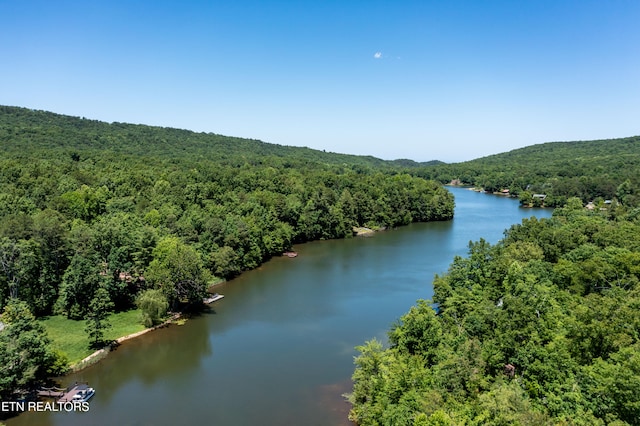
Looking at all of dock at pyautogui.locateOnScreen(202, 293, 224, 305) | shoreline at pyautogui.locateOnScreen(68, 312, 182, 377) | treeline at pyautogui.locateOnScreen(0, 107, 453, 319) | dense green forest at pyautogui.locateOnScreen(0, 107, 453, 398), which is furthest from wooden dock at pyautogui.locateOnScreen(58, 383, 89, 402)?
dock at pyautogui.locateOnScreen(202, 293, 224, 305)

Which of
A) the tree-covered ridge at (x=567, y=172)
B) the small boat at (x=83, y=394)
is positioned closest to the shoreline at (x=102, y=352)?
the small boat at (x=83, y=394)

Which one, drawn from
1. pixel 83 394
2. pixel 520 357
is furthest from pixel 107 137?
pixel 520 357

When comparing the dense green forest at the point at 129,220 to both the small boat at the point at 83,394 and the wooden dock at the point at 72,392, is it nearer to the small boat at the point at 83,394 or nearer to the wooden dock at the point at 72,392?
the wooden dock at the point at 72,392

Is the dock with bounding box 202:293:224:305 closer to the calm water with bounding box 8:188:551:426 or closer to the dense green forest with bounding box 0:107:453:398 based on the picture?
the calm water with bounding box 8:188:551:426

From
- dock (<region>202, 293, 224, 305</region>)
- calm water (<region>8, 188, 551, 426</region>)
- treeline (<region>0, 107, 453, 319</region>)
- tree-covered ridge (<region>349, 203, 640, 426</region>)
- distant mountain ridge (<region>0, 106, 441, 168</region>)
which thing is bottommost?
calm water (<region>8, 188, 551, 426</region>)

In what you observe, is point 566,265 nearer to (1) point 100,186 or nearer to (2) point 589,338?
(2) point 589,338

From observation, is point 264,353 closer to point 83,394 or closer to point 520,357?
point 83,394

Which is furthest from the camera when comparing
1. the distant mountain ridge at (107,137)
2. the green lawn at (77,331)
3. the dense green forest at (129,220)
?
the distant mountain ridge at (107,137)
